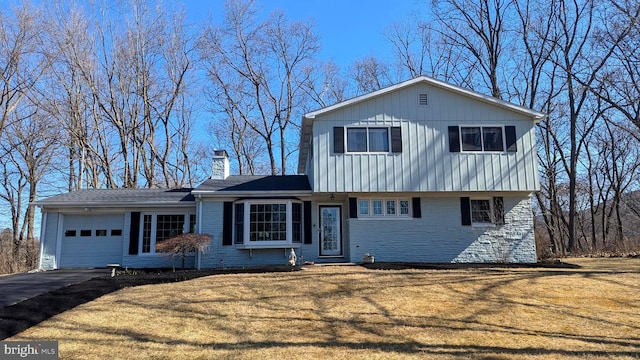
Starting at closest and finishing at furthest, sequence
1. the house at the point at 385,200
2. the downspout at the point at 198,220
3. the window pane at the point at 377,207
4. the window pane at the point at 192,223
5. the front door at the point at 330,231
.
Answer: the house at the point at 385,200
the downspout at the point at 198,220
the window pane at the point at 377,207
the front door at the point at 330,231
the window pane at the point at 192,223

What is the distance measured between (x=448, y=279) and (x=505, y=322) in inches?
127

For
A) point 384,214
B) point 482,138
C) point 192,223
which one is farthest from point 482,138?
point 192,223

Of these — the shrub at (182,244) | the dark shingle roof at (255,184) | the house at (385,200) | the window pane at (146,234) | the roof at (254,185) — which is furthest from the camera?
the window pane at (146,234)

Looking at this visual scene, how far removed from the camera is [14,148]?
24375mm

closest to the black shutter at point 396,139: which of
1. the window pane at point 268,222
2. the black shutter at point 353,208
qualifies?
the black shutter at point 353,208

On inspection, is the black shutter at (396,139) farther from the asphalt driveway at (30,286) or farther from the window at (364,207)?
the asphalt driveway at (30,286)

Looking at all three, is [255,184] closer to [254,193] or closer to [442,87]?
[254,193]

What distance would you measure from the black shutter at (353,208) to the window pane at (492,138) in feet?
15.1

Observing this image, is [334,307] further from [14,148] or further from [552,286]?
[14,148]

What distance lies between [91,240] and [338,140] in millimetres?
9153

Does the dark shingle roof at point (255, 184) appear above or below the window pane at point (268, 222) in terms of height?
above

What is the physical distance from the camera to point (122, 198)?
14633 millimetres

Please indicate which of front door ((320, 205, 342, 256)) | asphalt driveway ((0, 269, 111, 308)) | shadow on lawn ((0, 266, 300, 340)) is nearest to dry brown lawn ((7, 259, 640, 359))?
shadow on lawn ((0, 266, 300, 340))

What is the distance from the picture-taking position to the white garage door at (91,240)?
47.0 ft
